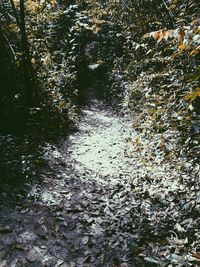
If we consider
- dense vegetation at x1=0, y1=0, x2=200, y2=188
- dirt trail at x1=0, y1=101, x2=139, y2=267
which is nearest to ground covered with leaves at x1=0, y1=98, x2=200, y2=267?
dirt trail at x1=0, y1=101, x2=139, y2=267

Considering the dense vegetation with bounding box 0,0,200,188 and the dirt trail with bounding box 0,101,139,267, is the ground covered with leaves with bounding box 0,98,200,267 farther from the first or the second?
the dense vegetation with bounding box 0,0,200,188

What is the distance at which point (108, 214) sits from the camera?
5762mm

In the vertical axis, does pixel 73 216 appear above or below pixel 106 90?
below

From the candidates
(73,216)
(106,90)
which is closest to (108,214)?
(73,216)

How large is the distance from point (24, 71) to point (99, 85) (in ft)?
35.7

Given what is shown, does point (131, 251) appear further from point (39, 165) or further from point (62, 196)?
point (39, 165)

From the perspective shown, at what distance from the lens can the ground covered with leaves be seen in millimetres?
4656

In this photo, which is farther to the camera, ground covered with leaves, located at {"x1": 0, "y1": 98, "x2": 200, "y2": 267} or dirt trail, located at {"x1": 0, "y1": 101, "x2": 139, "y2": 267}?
dirt trail, located at {"x1": 0, "y1": 101, "x2": 139, "y2": 267}

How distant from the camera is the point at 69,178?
7293 mm

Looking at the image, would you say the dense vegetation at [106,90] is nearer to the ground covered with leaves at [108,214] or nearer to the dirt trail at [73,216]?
the ground covered with leaves at [108,214]

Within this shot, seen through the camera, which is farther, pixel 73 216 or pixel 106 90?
pixel 106 90

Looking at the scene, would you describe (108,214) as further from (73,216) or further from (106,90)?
(106,90)

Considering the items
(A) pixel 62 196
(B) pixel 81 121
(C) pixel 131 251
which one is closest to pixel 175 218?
(C) pixel 131 251

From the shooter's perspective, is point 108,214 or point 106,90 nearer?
point 108,214
